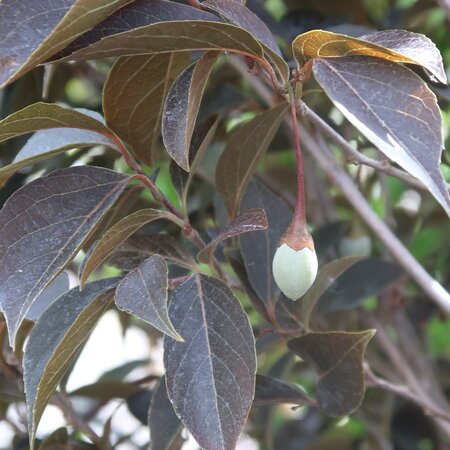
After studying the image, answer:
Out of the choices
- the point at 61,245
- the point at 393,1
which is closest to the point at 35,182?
the point at 61,245

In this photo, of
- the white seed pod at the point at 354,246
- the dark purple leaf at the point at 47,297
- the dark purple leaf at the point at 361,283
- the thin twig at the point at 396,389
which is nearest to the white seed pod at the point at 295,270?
the dark purple leaf at the point at 47,297

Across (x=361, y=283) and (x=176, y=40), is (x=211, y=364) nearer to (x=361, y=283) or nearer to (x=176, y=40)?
(x=176, y=40)

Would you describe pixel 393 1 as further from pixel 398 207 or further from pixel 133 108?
pixel 133 108

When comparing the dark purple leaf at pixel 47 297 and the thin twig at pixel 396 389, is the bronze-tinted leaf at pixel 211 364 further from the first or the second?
the thin twig at pixel 396 389

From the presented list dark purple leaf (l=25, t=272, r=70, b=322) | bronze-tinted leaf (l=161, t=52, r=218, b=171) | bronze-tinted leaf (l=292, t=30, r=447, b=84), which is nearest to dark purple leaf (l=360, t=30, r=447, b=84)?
bronze-tinted leaf (l=292, t=30, r=447, b=84)

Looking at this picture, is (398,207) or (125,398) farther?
(398,207)

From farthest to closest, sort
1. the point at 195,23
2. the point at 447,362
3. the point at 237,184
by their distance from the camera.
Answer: the point at 447,362 < the point at 237,184 < the point at 195,23

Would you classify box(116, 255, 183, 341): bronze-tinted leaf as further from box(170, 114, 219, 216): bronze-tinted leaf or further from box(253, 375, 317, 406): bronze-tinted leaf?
box(253, 375, 317, 406): bronze-tinted leaf

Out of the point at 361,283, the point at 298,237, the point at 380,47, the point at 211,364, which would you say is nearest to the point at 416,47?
the point at 380,47
